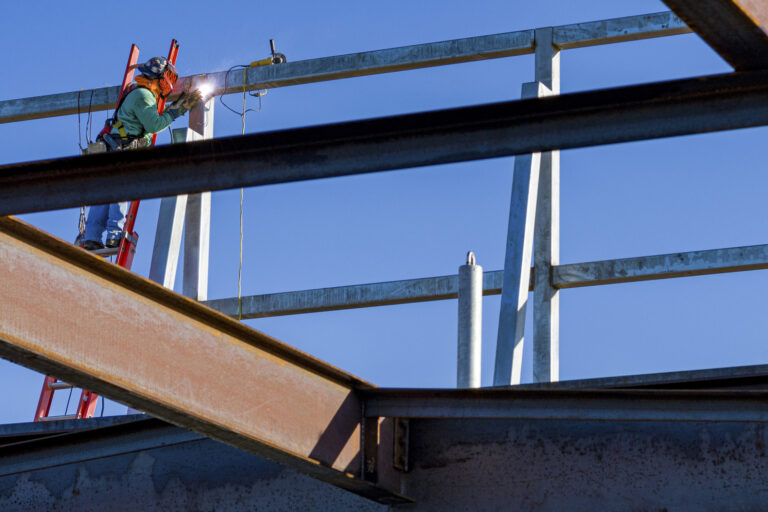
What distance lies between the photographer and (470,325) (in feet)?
23.7

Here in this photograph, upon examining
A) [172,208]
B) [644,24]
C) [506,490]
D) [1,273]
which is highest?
[644,24]

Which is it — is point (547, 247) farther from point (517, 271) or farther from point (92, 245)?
point (92, 245)

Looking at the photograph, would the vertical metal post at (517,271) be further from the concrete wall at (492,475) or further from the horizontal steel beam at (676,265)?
the concrete wall at (492,475)

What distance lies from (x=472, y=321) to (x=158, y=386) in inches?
120

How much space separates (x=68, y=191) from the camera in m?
3.51

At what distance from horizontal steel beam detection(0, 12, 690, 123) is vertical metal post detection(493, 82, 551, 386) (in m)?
0.68

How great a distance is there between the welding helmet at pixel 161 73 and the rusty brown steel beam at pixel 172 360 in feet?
19.4

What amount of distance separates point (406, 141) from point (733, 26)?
84cm

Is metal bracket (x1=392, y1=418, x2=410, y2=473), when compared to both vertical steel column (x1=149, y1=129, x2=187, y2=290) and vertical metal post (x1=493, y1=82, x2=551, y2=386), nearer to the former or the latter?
vertical metal post (x1=493, y1=82, x2=551, y2=386)

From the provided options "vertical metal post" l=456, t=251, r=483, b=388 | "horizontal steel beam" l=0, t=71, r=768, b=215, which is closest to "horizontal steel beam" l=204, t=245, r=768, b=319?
"vertical metal post" l=456, t=251, r=483, b=388

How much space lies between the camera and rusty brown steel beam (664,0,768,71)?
2680 mm

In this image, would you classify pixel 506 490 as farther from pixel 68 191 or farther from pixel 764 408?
pixel 68 191

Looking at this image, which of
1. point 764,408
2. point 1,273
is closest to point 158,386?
point 1,273

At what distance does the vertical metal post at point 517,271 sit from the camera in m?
7.33
